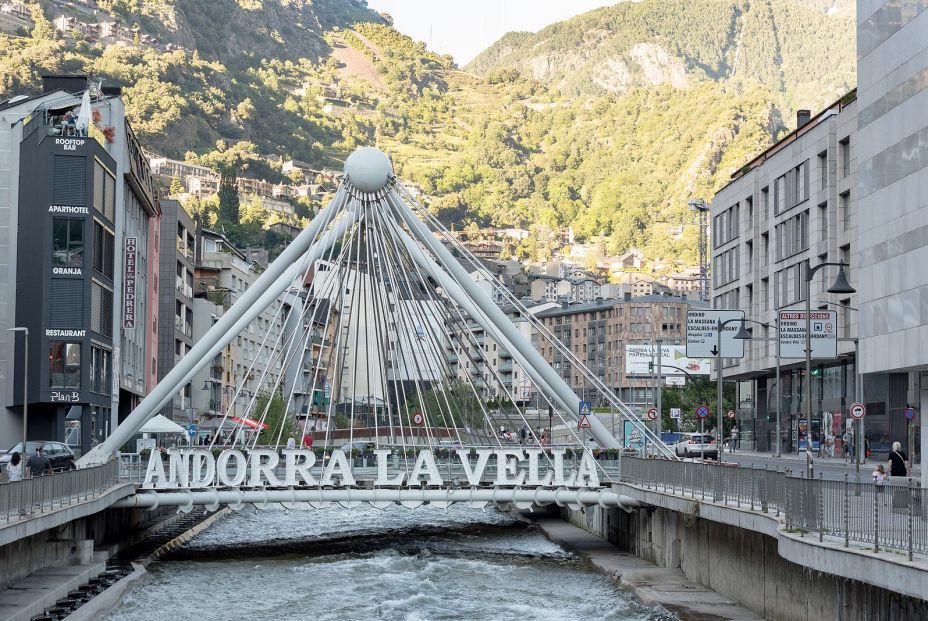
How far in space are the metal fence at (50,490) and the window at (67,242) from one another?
95.8 ft

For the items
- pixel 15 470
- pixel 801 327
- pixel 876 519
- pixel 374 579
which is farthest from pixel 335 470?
pixel 876 519

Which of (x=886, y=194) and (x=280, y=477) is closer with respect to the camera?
(x=886, y=194)

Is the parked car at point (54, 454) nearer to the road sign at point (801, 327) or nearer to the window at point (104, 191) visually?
the window at point (104, 191)

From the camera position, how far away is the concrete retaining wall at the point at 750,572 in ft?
80.5

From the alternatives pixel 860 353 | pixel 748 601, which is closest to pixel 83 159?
pixel 860 353

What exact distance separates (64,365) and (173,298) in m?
34.7

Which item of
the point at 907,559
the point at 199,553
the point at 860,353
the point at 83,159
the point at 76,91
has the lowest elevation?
the point at 199,553

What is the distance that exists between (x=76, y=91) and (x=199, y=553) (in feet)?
131

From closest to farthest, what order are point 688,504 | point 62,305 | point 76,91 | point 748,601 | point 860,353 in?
point 748,601 < point 688,504 < point 860,353 < point 62,305 < point 76,91

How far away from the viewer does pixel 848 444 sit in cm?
7994

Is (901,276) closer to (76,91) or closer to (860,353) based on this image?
(860,353)

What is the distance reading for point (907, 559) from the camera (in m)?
21.4

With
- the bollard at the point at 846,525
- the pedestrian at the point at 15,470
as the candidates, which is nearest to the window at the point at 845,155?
the pedestrian at the point at 15,470

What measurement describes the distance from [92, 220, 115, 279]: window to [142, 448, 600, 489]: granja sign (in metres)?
27.4
